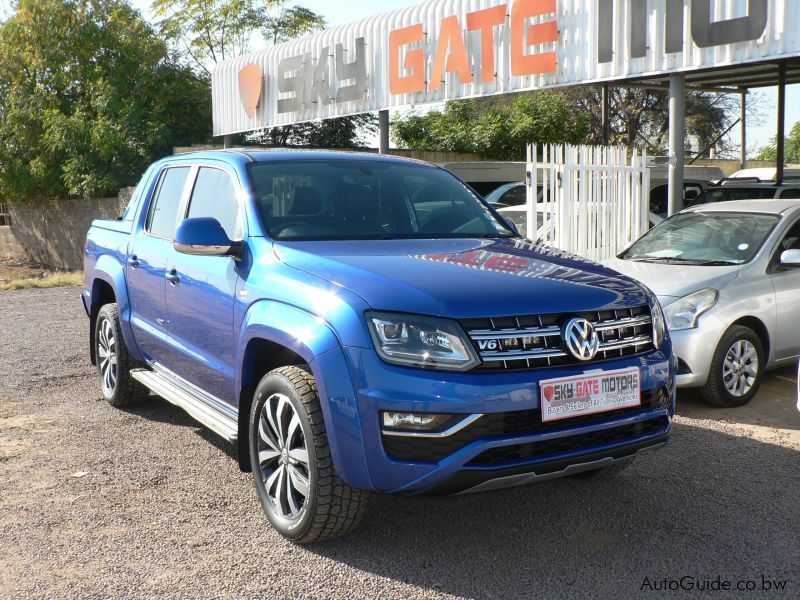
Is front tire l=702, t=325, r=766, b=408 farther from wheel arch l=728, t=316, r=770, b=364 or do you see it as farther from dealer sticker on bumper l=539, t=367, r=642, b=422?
dealer sticker on bumper l=539, t=367, r=642, b=422

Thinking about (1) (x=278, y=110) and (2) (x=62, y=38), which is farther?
(2) (x=62, y=38)

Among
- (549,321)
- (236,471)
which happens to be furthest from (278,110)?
(549,321)

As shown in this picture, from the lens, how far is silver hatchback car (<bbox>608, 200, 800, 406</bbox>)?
6312 mm

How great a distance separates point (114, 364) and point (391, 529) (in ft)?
10.2

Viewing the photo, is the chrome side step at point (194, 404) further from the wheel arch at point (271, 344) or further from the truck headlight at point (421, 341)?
the truck headlight at point (421, 341)

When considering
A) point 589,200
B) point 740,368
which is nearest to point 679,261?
point 740,368

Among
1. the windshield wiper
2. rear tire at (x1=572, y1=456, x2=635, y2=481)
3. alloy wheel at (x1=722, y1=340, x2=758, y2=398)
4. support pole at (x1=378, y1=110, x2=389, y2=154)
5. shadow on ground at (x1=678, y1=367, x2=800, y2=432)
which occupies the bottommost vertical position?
shadow on ground at (x1=678, y1=367, x2=800, y2=432)

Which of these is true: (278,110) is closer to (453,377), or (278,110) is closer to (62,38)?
(62,38)

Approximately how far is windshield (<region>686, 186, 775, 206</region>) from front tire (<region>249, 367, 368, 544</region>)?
884cm

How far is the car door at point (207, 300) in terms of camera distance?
4418mm

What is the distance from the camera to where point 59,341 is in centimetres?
938

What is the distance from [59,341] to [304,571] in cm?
665

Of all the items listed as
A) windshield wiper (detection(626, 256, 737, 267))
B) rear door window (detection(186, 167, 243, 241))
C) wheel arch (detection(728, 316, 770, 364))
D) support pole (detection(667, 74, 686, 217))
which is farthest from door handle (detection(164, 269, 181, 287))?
support pole (detection(667, 74, 686, 217))

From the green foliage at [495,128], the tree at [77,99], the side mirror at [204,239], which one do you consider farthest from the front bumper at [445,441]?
the green foliage at [495,128]
